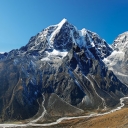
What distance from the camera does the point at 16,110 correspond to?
194m

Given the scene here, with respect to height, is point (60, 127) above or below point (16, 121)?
below

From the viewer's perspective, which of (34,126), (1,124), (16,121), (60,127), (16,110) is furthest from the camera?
(16,110)

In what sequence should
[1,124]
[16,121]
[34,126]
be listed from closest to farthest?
[34,126] → [1,124] → [16,121]

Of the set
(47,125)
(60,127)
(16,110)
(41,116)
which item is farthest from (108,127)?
(16,110)

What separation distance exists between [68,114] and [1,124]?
2380 inches

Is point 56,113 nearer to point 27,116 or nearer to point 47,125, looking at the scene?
point 27,116

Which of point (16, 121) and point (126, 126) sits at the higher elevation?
point (16, 121)

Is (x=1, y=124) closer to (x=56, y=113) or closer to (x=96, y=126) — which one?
(x=56, y=113)

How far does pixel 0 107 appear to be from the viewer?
197 metres

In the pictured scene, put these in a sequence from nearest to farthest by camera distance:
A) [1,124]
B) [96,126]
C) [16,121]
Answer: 1. [96,126]
2. [1,124]
3. [16,121]

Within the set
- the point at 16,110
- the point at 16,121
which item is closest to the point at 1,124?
the point at 16,121

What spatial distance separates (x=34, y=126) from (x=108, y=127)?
71.5 meters

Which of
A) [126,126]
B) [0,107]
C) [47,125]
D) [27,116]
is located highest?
[0,107]

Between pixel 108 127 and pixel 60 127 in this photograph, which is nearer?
pixel 108 127
